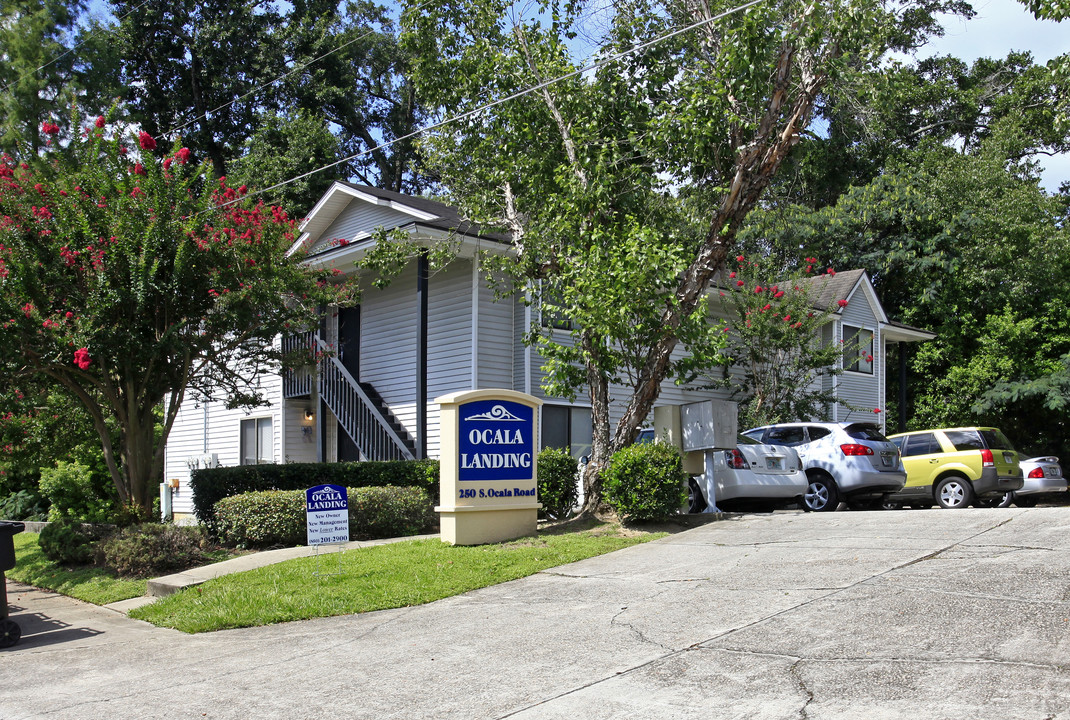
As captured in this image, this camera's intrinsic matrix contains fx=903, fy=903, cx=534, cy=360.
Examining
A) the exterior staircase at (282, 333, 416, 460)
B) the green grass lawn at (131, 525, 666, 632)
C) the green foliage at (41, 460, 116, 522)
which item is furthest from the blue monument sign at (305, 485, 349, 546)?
the green foliage at (41, 460, 116, 522)

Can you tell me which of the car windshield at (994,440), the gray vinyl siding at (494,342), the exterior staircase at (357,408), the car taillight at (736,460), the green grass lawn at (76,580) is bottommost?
the green grass lawn at (76,580)

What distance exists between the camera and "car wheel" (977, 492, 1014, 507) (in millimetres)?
17591

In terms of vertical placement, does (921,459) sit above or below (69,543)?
above

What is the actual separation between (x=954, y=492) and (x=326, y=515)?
38.8 ft

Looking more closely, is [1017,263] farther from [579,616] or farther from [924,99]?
[579,616]

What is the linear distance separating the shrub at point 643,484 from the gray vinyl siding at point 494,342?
5.37 meters

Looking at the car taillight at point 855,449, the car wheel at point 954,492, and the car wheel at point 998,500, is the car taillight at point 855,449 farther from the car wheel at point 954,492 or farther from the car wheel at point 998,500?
the car wheel at point 998,500

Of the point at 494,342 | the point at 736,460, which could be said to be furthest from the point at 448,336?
the point at 736,460

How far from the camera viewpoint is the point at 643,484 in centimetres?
1207

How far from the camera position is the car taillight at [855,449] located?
48.8 ft

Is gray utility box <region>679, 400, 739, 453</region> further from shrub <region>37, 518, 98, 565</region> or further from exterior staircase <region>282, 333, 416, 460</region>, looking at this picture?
shrub <region>37, 518, 98, 565</region>

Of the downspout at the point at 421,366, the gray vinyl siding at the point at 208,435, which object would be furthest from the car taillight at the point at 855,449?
the gray vinyl siding at the point at 208,435

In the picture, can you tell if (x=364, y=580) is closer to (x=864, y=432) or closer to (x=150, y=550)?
(x=150, y=550)

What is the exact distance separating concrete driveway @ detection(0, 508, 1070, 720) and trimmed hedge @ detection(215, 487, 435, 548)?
320cm
